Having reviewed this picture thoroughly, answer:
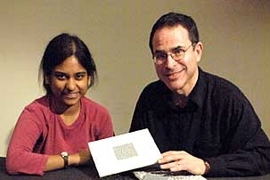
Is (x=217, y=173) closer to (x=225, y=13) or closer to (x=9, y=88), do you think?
(x=225, y=13)

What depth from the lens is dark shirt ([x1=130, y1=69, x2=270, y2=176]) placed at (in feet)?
4.48

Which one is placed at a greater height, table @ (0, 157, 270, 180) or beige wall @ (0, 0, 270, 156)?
beige wall @ (0, 0, 270, 156)

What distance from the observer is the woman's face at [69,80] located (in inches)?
59.7

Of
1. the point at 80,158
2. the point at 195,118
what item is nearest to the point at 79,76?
the point at 80,158

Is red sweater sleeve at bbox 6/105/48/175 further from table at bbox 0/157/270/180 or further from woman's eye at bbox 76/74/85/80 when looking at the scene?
woman's eye at bbox 76/74/85/80

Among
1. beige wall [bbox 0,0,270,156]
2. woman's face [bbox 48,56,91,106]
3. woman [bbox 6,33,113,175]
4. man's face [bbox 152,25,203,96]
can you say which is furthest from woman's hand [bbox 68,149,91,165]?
beige wall [bbox 0,0,270,156]

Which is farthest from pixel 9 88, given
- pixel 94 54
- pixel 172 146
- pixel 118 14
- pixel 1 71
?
pixel 172 146

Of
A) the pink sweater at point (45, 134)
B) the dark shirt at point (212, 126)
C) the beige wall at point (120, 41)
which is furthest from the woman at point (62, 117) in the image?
the beige wall at point (120, 41)

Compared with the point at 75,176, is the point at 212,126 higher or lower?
higher

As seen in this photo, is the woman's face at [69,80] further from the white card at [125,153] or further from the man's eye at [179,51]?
the man's eye at [179,51]

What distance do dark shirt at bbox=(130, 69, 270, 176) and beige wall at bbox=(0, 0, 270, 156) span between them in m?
0.50

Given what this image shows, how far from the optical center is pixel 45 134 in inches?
60.8

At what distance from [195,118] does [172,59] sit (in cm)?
19

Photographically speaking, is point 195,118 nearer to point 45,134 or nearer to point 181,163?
point 181,163
